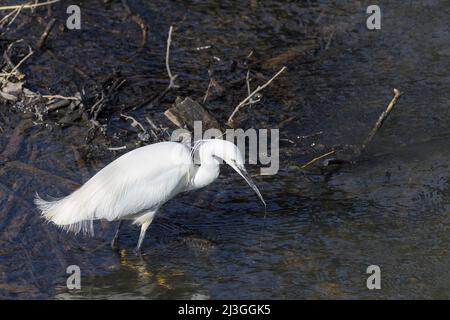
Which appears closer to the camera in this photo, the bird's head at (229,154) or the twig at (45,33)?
the bird's head at (229,154)

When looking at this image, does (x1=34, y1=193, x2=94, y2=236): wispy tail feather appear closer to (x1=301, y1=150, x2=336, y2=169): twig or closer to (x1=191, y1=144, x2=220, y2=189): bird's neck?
(x1=191, y1=144, x2=220, y2=189): bird's neck

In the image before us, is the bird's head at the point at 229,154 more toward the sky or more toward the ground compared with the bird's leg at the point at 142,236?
more toward the sky

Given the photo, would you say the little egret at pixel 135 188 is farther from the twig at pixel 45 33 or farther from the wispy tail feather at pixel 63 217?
the twig at pixel 45 33

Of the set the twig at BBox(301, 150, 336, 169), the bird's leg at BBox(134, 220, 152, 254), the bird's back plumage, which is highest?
the twig at BBox(301, 150, 336, 169)

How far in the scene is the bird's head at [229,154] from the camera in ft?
19.7

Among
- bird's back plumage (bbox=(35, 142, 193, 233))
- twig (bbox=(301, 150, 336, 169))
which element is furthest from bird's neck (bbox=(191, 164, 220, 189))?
twig (bbox=(301, 150, 336, 169))

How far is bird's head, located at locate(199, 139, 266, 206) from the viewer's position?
6.01 metres

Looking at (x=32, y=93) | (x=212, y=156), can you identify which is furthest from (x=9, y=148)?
(x=212, y=156)

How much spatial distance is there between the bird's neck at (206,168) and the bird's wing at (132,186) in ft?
0.37

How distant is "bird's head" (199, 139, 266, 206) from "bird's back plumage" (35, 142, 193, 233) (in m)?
0.25

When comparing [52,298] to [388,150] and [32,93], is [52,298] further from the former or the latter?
[388,150]

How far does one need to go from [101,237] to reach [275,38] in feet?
12.6

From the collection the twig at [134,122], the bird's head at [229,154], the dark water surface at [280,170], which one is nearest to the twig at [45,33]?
the dark water surface at [280,170]

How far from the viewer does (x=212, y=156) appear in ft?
20.7
